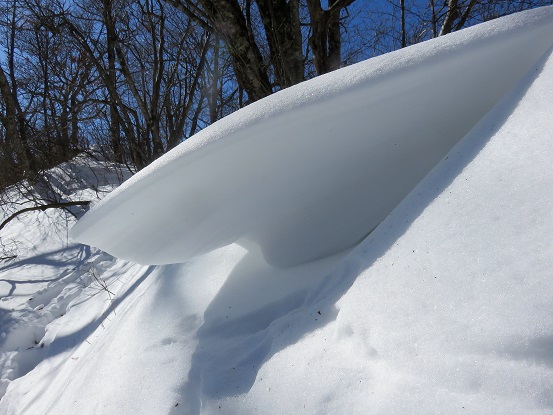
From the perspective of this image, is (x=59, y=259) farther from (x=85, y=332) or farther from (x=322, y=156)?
(x=322, y=156)

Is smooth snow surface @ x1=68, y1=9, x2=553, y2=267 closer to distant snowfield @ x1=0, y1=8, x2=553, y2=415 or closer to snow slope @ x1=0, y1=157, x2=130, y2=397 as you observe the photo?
distant snowfield @ x1=0, y1=8, x2=553, y2=415

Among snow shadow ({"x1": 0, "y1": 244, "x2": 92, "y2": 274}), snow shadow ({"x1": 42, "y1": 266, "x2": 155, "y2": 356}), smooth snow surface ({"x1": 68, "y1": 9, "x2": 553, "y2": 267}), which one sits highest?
smooth snow surface ({"x1": 68, "y1": 9, "x2": 553, "y2": 267})

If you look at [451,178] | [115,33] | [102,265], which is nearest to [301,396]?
[451,178]

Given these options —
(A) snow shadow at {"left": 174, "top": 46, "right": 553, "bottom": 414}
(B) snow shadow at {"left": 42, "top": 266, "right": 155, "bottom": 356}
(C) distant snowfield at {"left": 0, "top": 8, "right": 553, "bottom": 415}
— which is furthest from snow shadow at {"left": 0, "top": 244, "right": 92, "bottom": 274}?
(A) snow shadow at {"left": 174, "top": 46, "right": 553, "bottom": 414}

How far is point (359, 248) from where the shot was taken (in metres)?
1.36

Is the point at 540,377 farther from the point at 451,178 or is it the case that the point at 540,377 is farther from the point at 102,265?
the point at 102,265

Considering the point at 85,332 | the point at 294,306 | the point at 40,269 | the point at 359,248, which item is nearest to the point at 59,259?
the point at 40,269

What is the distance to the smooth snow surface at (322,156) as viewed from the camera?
1.33 metres

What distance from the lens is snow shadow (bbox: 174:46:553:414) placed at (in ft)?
3.93

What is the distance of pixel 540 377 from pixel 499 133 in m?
0.79

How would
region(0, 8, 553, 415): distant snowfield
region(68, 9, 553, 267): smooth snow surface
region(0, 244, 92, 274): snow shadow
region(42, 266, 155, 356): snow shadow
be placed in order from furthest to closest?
region(0, 244, 92, 274): snow shadow
region(42, 266, 155, 356): snow shadow
region(68, 9, 553, 267): smooth snow surface
region(0, 8, 553, 415): distant snowfield

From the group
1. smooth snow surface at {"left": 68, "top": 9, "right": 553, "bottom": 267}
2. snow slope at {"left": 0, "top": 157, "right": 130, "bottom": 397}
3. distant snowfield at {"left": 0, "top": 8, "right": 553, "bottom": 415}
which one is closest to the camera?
distant snowfield at {"left": 0, "top": 8, "right": 553, "bottom": 415}

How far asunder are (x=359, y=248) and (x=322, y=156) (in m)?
0.42

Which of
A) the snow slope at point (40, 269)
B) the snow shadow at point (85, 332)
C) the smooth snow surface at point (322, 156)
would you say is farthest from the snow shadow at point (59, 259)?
the smooth snow surface at point (322, 156)
